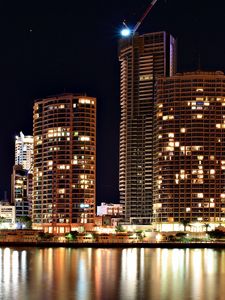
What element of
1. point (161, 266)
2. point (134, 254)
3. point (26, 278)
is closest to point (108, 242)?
point (134, 254)

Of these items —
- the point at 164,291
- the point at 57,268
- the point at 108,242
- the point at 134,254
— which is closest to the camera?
the point at 164,291

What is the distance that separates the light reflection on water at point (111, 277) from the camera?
87688mm

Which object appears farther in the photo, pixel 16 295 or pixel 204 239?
pixel 204 239

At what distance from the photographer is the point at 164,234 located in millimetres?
196000

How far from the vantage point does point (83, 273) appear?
359 ft

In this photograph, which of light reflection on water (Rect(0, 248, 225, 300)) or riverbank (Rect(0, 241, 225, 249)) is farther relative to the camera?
riverbank (Rect(0, 241, 225, 249))

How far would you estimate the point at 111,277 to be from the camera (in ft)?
343

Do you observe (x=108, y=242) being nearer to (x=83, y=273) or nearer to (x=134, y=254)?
(x=134, y=254)

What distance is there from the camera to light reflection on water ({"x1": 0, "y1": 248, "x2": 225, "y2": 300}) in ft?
288

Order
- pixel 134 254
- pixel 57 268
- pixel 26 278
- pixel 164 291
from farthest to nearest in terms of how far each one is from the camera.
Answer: pixel 134 254, pixel 57 268, pixel 26 278, pixel 164 291

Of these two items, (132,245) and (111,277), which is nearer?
(111,277)

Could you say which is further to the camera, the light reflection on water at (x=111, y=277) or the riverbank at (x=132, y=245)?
the riverbank at (x=132, y=245)

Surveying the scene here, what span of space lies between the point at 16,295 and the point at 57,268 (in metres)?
30.2

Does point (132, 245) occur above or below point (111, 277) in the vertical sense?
below
